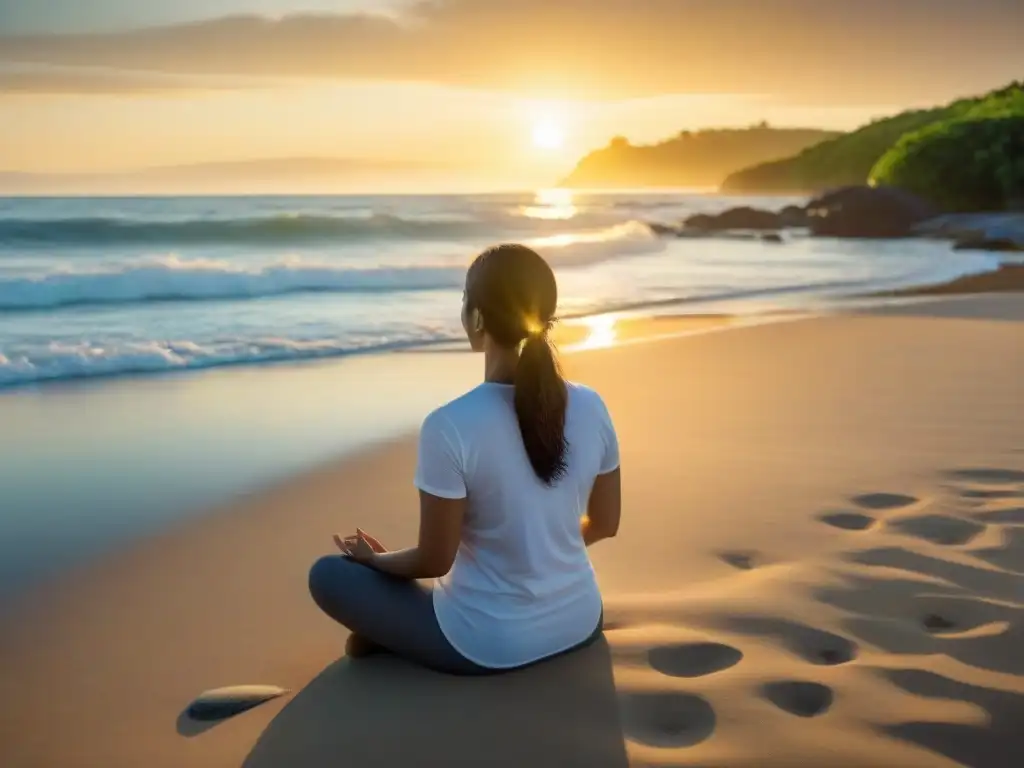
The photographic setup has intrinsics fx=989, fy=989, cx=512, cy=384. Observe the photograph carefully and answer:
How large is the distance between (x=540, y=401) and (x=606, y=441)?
1.25ft

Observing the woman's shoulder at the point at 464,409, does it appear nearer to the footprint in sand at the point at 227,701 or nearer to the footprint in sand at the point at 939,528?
the footprint in sand at the point at 227,701

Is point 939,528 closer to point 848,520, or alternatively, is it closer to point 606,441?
point 848,520

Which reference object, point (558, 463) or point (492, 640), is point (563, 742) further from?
point (558, 463)

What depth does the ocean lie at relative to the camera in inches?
396

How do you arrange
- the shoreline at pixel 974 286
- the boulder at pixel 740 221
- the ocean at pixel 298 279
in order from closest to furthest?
1. the ocean at pixel 298 279
2. the shoreline at pixel 974 286
3. the boulder at pixel 740 221

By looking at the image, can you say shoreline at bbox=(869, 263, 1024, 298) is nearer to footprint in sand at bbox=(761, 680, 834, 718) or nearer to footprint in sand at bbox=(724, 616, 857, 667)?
footprint in sand at bbox=(724, 616, 857, 667)

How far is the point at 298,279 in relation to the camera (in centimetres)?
1728

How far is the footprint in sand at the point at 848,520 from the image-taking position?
14.3 feet

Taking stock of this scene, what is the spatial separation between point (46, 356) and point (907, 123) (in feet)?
321

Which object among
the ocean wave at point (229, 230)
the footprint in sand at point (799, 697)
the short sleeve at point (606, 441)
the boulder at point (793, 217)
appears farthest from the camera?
the boulder at point (793, 217)

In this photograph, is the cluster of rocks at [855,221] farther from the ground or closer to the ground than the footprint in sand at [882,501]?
farther from the ground

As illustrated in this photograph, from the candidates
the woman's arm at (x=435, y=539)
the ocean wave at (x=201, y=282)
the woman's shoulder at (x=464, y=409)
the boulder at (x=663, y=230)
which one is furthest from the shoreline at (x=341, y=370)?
the boulder at (x=663, y=230)

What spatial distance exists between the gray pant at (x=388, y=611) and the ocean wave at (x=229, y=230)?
25.0 metres

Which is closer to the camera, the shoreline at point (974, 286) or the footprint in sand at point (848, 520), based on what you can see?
the footprint in sand at point (848, 520)
